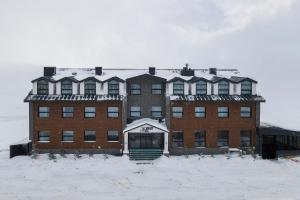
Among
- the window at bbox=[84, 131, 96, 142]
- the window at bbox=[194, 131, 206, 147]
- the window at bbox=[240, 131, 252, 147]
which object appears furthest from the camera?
the window at bbox=[240, 131, 252, 147]

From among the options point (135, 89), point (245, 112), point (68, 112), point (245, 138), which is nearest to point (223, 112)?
point (245, 112)

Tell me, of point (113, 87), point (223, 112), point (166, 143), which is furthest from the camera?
point (223, 112)

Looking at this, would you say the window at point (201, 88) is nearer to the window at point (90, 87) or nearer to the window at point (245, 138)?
the window at point (245, 138)

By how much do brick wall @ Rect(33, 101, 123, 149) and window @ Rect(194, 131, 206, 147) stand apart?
31.1 ft

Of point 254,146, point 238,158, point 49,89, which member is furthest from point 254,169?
point 49,89

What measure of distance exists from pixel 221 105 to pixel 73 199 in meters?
22.8

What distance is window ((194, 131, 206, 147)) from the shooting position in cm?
4297

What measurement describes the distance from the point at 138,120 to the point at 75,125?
7.32 metres

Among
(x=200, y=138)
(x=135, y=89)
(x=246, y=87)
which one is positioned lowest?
(x=200, y=138)

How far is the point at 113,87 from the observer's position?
43.1 meters

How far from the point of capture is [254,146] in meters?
43.1

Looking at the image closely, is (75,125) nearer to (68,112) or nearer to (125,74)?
(68,112)

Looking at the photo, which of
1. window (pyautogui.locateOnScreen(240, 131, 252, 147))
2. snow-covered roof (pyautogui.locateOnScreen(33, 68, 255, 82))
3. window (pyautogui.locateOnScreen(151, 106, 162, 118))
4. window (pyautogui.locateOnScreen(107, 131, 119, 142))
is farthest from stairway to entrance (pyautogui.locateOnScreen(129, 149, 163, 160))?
window (pyautogui.locateOnScreen(240, 131, 252, 147))

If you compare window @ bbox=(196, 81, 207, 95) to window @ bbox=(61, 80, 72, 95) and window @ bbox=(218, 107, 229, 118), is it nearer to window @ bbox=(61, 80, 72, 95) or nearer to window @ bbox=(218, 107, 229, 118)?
window @ bbox=(218, 107, 229, 118)
